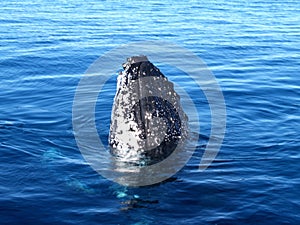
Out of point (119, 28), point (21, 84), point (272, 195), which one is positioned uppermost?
point (119, 28)

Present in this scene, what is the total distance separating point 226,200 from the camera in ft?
30.4

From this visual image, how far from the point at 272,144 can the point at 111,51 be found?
13.6 m

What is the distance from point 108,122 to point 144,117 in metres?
3.85

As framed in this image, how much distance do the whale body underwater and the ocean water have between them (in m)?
0.70

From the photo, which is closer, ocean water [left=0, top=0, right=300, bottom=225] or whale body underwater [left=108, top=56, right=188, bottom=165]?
ocean water [left=0, top=0, right=300, bottom=225]

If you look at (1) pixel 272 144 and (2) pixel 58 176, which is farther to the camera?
(1) pixel 272 144

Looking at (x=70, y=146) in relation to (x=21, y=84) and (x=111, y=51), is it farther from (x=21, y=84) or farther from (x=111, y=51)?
(x=111, y=51)

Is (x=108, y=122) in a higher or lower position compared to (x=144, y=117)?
lower

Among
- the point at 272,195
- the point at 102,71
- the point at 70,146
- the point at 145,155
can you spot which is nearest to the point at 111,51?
the point at 102,71

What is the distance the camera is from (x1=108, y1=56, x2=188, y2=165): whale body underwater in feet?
34.7

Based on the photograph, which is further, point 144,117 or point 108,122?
point 108,122

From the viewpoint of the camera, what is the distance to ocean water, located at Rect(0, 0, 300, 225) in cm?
896

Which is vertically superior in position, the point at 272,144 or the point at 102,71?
the point at 102,71

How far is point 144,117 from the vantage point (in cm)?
1059
